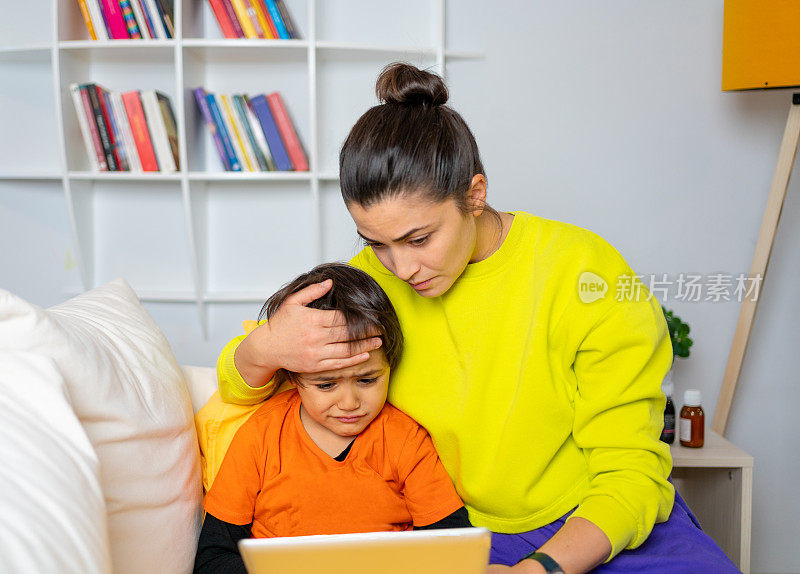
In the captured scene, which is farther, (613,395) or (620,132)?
(620,132)

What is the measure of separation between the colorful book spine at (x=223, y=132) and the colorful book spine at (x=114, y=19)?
32 centimetres

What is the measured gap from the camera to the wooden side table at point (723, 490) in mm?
1923

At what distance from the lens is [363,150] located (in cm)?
111

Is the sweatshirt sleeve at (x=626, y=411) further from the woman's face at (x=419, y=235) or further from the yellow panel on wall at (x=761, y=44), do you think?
the yellow panel on wall at (x=761, y=44)

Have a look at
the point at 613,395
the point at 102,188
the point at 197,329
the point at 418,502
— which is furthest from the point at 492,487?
the point at 102,188

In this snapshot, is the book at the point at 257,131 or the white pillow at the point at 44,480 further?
the book at the point at 257,131

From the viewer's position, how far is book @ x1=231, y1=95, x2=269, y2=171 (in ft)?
7.75

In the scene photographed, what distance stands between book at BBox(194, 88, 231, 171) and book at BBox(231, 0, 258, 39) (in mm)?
229

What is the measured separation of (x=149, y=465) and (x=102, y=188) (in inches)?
67.9

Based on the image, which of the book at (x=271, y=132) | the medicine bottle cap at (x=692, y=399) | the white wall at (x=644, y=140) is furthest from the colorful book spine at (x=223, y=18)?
the medicine bottle cap at (x=692, y=399)

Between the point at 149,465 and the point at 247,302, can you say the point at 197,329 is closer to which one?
the point at 247,302

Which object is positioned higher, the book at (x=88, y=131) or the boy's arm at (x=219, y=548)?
the book at (x=88, y=131)

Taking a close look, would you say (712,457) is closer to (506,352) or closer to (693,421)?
(693,421)

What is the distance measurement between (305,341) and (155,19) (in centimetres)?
158
